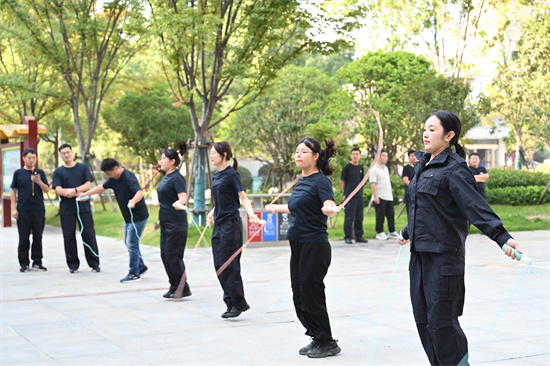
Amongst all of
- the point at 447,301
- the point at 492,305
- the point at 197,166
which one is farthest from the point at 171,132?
the point at 447,301

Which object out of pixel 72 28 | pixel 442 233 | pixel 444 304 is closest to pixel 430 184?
pixel 442 233

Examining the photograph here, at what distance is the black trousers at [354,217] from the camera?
1380 cm

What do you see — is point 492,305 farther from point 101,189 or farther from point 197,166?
point 197,166

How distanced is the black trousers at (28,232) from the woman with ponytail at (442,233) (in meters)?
7.87

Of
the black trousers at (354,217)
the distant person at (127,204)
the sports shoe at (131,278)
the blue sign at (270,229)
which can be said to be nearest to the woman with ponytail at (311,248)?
the distant person at (127,204)

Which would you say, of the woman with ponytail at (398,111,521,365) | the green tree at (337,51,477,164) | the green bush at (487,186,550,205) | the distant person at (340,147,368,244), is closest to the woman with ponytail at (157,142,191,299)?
the woman with ponytail at (398,111,521,365)

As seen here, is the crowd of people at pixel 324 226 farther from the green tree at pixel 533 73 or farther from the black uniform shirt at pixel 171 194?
the green tree at pixel 533 73

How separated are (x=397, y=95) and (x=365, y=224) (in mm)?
5465

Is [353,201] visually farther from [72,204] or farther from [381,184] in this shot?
[72,204]

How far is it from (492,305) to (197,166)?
9.13m

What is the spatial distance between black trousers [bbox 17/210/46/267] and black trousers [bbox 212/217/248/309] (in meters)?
4.69

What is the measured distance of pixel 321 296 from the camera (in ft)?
→ 18.3

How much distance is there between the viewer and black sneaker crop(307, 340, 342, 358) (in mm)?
5492

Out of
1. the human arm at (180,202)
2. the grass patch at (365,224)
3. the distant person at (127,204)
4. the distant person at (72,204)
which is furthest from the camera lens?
the grass patch at (365,224)
